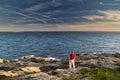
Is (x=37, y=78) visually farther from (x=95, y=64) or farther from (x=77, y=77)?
(x=95, y=64)

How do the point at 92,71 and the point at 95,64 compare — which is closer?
the point at 92,71

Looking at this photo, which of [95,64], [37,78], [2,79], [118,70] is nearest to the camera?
[37,78]

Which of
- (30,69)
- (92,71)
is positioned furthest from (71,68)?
(30,69)

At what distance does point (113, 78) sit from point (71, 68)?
23.8ft

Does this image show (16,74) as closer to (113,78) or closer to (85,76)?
(85,76)

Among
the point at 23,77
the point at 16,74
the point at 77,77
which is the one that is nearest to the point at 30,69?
the point at 16,74

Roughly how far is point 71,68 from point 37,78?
8007 millimetres

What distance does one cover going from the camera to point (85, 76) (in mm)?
32531

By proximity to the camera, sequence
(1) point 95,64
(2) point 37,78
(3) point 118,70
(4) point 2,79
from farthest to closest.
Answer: (1) point 95,64
(3) point 118,70
(4) point 2,79
(2) point 37,78

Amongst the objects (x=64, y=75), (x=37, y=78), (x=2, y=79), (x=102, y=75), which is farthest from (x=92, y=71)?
(x=2, y=79)

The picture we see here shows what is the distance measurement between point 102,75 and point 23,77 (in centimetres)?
1016

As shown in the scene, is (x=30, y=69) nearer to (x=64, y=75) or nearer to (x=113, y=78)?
(x=64, y=75)

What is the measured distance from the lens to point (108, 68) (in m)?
37.7

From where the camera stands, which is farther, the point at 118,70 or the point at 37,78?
the point at 118,70
